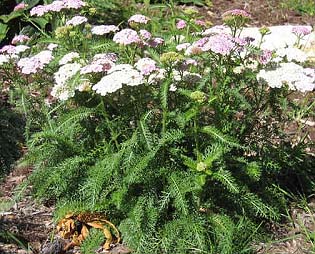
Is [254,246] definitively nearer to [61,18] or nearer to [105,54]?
[105,54]

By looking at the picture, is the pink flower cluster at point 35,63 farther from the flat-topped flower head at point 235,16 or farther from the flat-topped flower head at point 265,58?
the flat-topped flower head at point 265,58

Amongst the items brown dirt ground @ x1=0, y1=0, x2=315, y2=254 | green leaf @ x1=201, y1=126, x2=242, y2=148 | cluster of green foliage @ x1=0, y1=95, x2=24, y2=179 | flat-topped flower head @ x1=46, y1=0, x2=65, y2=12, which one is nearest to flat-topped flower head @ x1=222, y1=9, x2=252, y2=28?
green leaf @ x1=201, y1=126, x2=242, y2=148

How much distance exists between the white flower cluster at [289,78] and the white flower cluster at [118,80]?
27.5 inches

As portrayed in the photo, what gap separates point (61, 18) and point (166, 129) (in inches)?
40.1

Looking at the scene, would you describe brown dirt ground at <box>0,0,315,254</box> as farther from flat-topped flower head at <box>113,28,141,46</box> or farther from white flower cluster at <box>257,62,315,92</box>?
flat-topped flower head at <box>113,28,141,46</box>

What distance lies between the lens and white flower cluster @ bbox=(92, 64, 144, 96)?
3.04 m

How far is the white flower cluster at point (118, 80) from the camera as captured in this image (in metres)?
3.04

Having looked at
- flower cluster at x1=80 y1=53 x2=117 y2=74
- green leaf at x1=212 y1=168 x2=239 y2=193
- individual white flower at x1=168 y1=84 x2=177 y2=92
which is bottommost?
green leaf at x1=212 y1=168 x2=239 y2=193

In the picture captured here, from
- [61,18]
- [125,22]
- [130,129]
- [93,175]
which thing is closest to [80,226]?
[93,175]

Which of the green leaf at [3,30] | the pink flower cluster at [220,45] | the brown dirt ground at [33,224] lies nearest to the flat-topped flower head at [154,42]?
the pink flower cluster at [220,45]

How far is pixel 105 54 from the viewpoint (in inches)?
137

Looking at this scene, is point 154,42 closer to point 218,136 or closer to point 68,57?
point 68,57

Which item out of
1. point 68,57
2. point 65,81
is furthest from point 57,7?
point 65,81

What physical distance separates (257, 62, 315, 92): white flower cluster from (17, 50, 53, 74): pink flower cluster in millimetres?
1198
